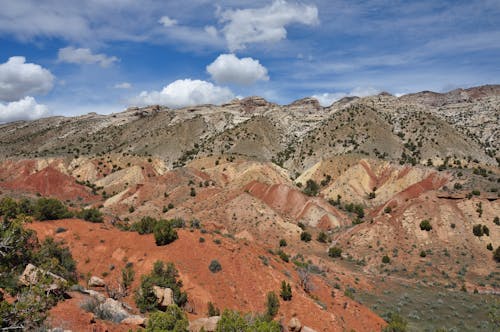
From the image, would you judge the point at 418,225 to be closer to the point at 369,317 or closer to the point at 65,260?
the point at 369,317

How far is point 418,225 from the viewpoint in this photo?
45594 mm

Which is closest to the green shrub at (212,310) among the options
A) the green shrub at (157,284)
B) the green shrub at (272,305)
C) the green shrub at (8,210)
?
the green shrub at (157,284)

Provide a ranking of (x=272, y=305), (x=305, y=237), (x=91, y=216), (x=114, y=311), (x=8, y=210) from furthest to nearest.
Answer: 1. (x=305, y=237)
2. (x=91, y=216)
3. (x=272, y=305)
4. (x=114, y=311)
5. (x=8, y=210)

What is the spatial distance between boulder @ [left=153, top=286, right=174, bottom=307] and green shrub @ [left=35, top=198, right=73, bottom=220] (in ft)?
44.9

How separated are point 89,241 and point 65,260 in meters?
3.99

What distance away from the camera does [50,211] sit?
1081 inches

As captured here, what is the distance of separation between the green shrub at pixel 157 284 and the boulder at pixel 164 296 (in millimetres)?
202

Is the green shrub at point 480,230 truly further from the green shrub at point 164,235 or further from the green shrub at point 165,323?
the green shrub at point 165,323

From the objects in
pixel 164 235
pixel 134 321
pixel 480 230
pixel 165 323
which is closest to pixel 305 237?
pixel 480 230

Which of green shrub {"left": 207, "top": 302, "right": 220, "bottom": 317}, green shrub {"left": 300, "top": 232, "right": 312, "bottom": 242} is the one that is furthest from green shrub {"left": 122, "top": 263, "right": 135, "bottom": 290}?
green shrub {"left": 300, "top": 232, "right": 312, "bottom": 242}

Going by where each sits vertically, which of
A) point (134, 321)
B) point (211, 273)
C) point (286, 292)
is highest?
point (134, 321)

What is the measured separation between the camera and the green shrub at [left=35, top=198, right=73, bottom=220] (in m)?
27.2

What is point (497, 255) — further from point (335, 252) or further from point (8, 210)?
point (8, 210)

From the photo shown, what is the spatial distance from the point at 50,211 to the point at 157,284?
43.9 ft
